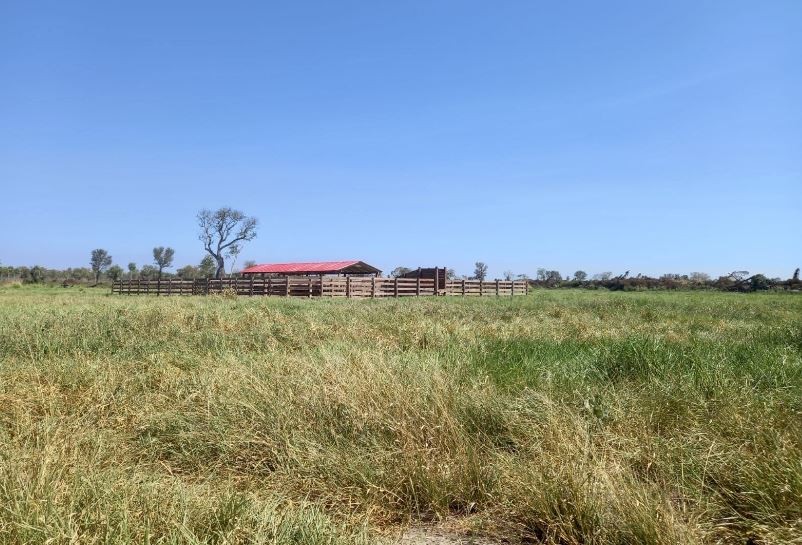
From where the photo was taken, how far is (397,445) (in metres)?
3.92

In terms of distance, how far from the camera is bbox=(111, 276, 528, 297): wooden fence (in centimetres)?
3353

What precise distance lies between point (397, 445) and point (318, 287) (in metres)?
29.8

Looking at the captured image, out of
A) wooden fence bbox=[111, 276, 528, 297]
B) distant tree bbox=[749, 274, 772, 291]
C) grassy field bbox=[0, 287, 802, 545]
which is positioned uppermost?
distant tree bbox=[749, 274, 772, 291]

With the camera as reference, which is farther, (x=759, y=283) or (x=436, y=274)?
(x=759, y=283)

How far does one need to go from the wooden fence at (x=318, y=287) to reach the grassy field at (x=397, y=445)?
23.0m

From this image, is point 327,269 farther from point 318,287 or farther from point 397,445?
point 397,445

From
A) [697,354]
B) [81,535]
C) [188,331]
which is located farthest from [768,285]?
[81,535]

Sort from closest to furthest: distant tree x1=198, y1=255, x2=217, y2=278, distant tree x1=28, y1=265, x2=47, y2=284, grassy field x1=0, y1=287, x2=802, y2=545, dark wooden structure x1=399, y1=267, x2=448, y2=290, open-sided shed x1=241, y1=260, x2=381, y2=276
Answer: grassy field x1=0, y1=287, x2=802, y2=545, dark wooden structure x1=399, y1=267, x2=448, y2=290, open-sided shed x1=241, y1=260, x2=381, y2=276, distant tree x1=28, y1=265, x2=47, y2=284, distant tree x1=198, y1=255, x2=217, y2=278

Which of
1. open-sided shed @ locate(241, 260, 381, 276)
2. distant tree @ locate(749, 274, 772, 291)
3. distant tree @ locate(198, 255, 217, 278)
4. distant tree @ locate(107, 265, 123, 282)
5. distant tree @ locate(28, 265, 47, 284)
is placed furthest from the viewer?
distant tree @ locate(198, 255, 217, 278)

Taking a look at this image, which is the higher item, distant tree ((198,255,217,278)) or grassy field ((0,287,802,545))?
distant tree ((198,255,217,278))

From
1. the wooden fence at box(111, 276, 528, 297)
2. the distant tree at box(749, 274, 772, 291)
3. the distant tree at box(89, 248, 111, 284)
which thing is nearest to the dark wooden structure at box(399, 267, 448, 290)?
the wooden fence at box(111, 276, 528, 297)

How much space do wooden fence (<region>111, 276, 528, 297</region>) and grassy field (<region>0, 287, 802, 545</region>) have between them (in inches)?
904

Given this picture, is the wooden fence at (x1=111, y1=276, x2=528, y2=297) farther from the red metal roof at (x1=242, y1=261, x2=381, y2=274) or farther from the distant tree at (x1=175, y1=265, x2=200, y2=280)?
the distant tree at (x1=175, y1=265, x2=200, y2=280)

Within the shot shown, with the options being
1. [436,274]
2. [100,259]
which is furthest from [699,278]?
[100,259]
